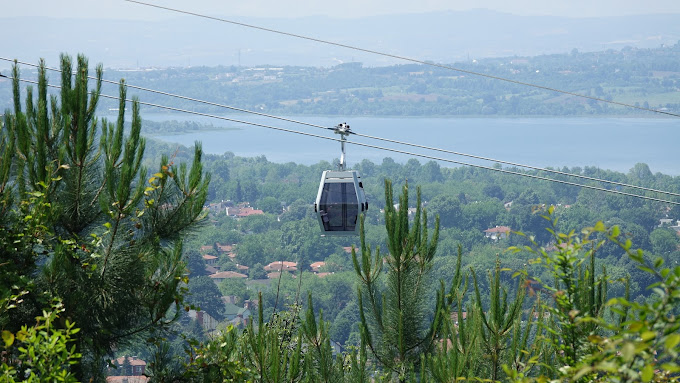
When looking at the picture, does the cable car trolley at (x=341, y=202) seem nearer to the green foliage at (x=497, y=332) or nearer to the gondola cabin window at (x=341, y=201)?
the gondola cabin window at (x=341, y=201)

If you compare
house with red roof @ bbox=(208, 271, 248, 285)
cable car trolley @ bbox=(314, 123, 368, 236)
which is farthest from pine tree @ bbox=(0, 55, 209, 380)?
house with red roof @ bbox=(208, 271, 248, 285)

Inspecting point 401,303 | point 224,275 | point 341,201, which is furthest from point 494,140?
point 401,303

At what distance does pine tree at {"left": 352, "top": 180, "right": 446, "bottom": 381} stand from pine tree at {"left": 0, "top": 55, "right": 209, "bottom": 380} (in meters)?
1.40

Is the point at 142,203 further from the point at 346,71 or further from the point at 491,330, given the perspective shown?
the point at 346,71

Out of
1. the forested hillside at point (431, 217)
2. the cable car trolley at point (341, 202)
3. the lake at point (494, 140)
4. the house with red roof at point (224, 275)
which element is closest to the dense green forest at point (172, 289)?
the cable car trolley at point (341, 202)

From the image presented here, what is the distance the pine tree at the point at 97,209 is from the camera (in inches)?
162

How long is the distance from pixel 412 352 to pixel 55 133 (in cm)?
258

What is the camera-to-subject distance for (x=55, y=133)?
4.49 metres

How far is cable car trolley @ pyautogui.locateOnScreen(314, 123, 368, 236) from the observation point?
678 centimetres

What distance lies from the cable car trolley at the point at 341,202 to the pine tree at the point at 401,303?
1.18 m

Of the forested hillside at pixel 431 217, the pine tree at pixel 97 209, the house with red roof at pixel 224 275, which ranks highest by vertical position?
the pine tree at pixel 97 209

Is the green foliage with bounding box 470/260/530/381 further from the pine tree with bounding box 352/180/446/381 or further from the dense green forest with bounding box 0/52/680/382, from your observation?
the pine tree with bounding box 352/180/446/381

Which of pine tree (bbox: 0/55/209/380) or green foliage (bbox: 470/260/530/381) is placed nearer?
pine tree (bbox: 0/55/209/380)

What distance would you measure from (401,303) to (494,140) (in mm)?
→ 107145
